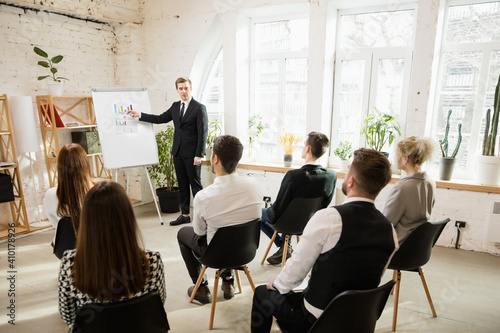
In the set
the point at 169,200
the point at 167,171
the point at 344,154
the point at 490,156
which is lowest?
the point at 169,200

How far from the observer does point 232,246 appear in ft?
6.89

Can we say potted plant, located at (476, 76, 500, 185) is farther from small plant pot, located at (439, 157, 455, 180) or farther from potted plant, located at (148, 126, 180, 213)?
potted plant, located at (148, 126, 180, 213)

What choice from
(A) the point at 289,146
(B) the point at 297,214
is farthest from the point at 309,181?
(A) the point at 289,146

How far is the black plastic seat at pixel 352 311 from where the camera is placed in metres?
1.32

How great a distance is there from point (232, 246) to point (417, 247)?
3.83 ft

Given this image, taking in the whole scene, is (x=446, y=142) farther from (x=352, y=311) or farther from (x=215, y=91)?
(x=215, y=91)

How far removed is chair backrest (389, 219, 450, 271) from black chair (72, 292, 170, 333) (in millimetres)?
1548

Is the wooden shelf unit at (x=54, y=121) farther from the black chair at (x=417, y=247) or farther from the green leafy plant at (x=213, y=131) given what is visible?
the black chair at (x=417, y=247)

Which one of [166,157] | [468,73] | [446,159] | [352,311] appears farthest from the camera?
[166,157]

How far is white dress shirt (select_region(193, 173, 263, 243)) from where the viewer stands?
2143 mm

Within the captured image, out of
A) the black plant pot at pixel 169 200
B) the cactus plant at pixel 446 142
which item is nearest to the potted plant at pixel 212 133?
the black plant pot at pixel 169 200

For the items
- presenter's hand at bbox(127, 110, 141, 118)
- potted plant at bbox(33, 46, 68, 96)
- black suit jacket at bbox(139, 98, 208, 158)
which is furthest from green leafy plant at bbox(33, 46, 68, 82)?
black suit jacket at bbox(139, 98, 208, 158)

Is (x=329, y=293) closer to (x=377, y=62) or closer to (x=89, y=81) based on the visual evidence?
(x=377, y=62)

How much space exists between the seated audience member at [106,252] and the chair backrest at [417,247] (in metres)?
1.60
